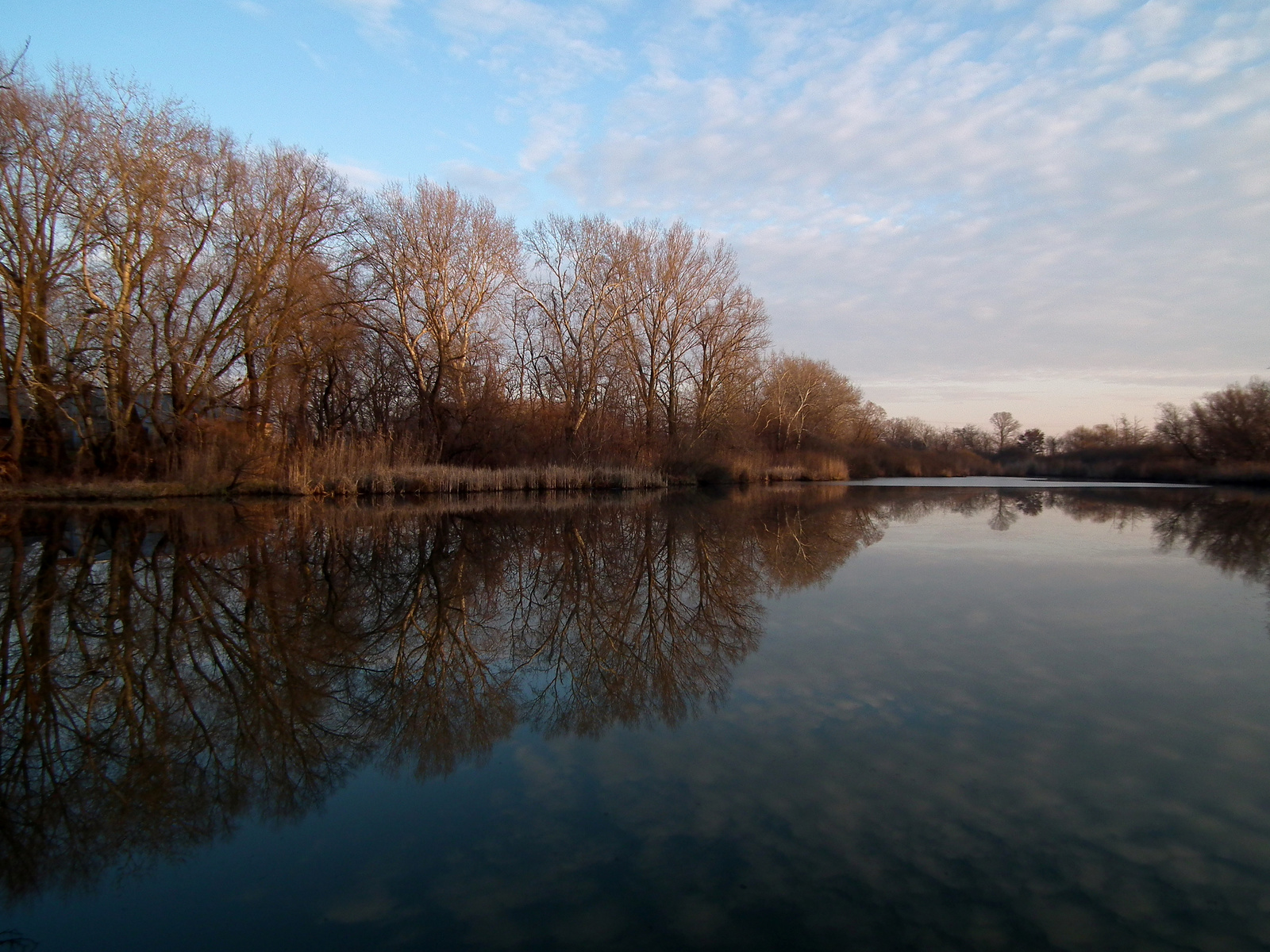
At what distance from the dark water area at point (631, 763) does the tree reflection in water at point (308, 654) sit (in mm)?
26

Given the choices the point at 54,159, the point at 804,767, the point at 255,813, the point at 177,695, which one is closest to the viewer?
the point at 255,813

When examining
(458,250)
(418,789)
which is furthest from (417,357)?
(418,789)

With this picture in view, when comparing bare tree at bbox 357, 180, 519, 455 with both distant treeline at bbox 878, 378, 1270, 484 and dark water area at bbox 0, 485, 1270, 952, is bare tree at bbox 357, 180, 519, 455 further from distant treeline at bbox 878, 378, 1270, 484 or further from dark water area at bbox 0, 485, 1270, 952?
distant treeline at bbox 878, 378, 1270, 484

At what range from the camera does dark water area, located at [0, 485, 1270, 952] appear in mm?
1998

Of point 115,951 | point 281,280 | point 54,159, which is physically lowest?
point 115,951

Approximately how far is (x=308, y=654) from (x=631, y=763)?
2.44 meters

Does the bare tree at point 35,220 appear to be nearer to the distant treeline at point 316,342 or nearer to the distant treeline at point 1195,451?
the distant treeline at point 316,342

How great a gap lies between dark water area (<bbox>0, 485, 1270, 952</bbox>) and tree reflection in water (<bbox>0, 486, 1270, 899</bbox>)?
26 mm

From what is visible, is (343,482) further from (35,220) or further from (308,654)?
(308,654)

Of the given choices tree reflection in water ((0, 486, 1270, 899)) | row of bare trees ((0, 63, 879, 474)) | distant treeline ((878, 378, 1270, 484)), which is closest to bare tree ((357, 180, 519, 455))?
row of bare trees ((0, 63, 879, 474))

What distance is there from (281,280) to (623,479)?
11.1m

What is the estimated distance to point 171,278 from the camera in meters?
16.8

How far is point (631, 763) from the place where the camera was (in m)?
2.93

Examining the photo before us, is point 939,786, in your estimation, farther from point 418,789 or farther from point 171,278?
point 171,278
